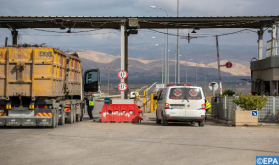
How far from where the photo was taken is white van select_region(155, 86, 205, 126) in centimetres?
2222

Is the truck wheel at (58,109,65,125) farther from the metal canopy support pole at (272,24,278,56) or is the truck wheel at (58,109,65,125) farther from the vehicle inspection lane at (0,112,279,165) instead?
the metal canopy support pole at (272,24,278,56)

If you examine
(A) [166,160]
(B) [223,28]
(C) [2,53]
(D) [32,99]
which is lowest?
(A) [166,160]

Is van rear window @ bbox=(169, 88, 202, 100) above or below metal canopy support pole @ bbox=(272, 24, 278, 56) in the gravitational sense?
below

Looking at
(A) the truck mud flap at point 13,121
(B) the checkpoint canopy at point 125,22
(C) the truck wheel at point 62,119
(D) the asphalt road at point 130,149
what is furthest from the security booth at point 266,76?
(A) the truck mud flap at point 13,121

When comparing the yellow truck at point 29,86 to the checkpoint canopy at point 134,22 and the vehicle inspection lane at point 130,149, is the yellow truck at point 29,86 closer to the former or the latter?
the vehicle inspection lane at point 130,149

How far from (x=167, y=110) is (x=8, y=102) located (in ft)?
23.6

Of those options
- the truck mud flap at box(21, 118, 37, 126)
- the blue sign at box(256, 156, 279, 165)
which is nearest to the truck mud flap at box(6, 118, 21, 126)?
the truck mud flap at box(21, 118, 37, 126)

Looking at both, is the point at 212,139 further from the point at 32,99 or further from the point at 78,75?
the point at 78,75

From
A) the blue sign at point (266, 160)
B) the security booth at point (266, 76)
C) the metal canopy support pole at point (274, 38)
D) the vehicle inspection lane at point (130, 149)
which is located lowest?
the vehicle inspection lane at point (130, 149)

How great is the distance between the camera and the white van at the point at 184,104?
72.9 ft

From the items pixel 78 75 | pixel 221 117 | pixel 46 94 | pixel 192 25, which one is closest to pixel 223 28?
pixel 192 25

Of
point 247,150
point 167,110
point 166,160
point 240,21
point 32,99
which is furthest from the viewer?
point 240,21

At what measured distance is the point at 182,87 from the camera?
22609 millimetres

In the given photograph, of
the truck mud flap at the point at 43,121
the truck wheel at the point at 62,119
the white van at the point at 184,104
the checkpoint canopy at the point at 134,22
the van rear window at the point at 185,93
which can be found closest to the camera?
the truck mud flap at the point at 43,121
